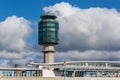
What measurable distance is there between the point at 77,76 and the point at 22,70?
88.8ft

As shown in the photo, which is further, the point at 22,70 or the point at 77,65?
the point at 77,65

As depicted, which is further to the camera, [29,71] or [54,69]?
[54,69]

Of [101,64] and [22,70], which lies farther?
[101,64]

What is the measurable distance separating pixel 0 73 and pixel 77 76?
122ft

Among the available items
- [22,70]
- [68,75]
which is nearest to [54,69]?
[68,75]

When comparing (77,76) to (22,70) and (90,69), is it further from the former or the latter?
(22,70)

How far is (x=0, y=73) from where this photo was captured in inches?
6865

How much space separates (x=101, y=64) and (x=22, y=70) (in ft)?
135

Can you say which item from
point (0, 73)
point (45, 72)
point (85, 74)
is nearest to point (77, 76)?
point (85, 74)

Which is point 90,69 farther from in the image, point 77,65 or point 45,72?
point 45,72

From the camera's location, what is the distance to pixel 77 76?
609 feet

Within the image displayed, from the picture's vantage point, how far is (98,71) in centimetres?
18800

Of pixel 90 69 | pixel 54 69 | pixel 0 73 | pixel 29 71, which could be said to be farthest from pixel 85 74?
pixel 0 73

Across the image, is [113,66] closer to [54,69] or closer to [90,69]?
[90,69]
